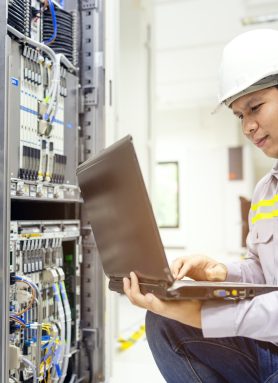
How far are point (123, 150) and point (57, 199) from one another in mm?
746

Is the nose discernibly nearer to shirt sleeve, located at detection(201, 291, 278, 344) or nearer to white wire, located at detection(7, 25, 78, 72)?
shirt sleeve, located at detection(201, 291, 278, 344)

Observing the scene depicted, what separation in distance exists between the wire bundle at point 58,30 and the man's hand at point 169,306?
3.54 feet

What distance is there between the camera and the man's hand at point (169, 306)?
104cm

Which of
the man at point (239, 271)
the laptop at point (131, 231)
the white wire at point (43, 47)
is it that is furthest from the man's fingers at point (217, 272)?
the white wire at point (43, 47)

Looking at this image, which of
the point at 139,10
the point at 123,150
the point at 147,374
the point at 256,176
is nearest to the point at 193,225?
the point at 256,176

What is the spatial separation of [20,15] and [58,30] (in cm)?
29

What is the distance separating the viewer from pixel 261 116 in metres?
1.26

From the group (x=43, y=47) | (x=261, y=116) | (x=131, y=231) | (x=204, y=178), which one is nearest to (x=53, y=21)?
(x=43, y=47)

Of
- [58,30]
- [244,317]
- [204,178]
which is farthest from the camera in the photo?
[204,178]

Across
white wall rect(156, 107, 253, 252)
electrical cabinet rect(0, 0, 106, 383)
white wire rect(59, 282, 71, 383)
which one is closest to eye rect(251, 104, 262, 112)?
electrical cabinet rect(0, 0, 106, 383)

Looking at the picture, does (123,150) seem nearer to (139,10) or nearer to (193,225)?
(139,10)

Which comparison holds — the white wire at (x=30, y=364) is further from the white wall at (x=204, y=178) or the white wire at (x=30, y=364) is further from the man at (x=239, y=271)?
the white wall at (x=204, y=178)

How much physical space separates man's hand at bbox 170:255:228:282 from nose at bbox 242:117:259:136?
0.45 metres

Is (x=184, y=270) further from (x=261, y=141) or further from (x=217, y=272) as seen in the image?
(x=261, y=141)
